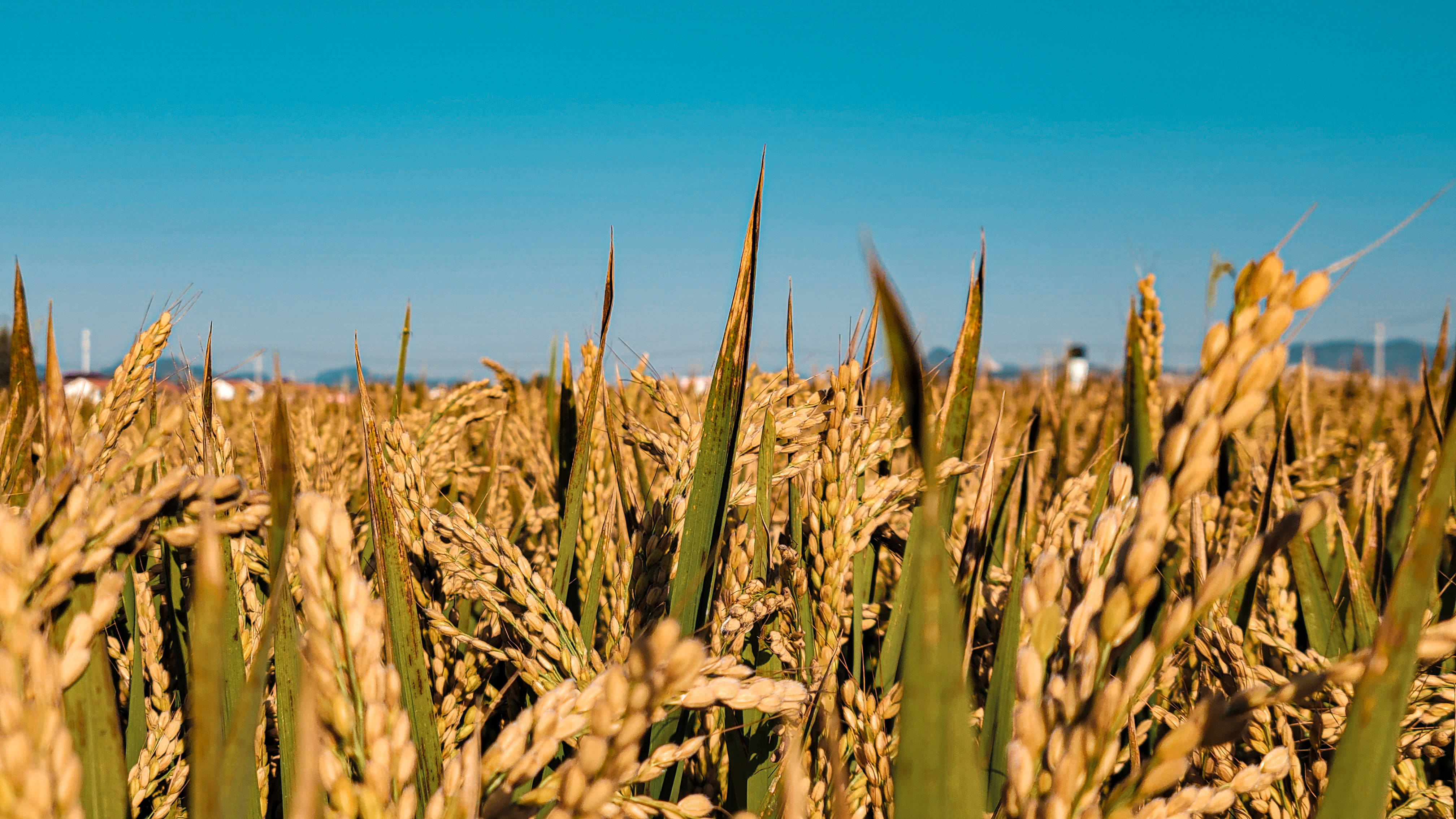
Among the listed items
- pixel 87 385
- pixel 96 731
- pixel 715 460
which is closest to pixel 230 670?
pixel 96 731

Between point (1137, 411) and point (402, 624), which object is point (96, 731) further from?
point (1137, 411)

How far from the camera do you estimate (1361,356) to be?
658 centimetres

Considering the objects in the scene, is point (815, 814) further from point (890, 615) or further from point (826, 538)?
point (890, 615)

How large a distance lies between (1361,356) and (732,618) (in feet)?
25.7

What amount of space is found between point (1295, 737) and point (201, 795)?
5.34 feet

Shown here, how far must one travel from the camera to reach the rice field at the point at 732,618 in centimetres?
45

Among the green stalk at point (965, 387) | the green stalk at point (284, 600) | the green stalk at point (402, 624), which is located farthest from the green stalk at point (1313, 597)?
the green stalk at point (284, 600)

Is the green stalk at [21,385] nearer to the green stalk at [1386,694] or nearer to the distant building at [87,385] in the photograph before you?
the green stalk at [1386,694]

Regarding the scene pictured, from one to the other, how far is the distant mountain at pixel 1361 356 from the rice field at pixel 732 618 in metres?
0.21

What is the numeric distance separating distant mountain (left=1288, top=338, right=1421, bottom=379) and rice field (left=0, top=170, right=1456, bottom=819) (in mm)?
214

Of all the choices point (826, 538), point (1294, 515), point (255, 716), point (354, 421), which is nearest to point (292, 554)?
point (255, 716)

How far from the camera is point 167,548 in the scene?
3.80ft

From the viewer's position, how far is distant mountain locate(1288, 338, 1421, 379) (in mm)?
3621

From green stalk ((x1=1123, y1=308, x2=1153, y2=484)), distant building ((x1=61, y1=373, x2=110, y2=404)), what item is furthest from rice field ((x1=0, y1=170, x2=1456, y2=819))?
distant building ((x1=61, y1=373, x2=110, y2=404))
